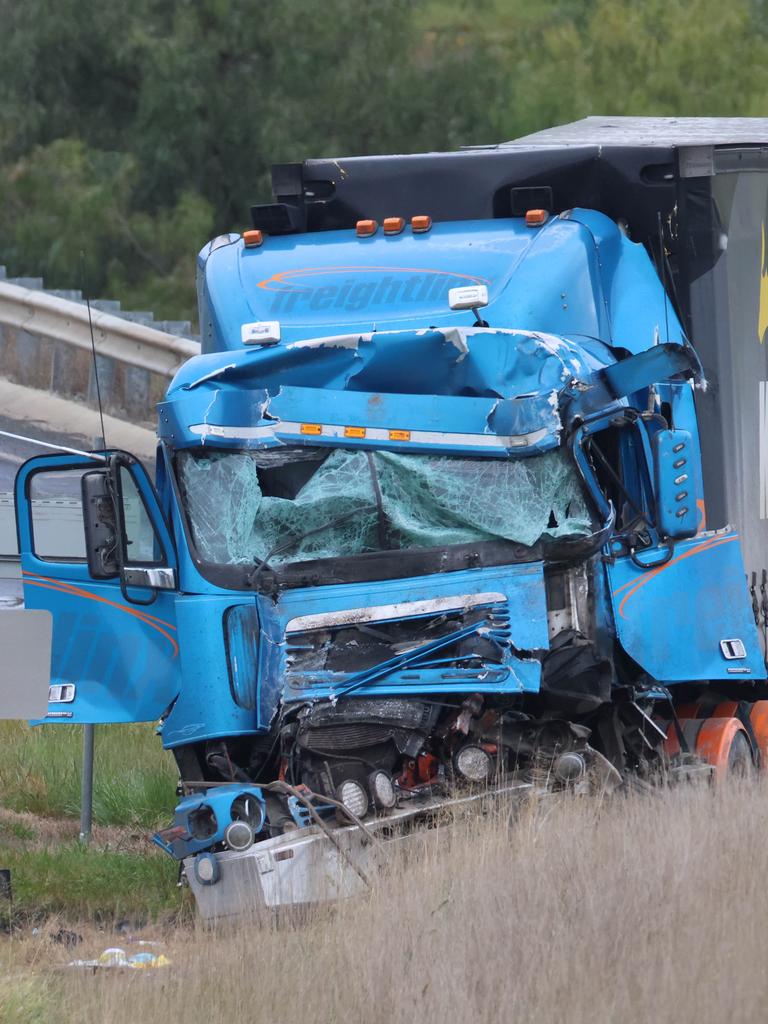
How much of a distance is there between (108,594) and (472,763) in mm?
2215

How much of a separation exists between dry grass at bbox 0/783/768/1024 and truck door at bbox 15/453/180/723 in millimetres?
1704

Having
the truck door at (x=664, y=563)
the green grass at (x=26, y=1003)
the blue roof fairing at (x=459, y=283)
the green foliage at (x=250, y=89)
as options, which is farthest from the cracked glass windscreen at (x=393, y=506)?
the green foliage at (x=250, y=89)

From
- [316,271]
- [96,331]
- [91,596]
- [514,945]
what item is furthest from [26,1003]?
[96,331]

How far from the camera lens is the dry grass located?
608 centimetres

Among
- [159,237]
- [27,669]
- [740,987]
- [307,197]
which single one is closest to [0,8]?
[159,237]

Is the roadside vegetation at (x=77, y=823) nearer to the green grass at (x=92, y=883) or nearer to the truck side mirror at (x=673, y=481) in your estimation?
the green grass at (x=92, y=883)

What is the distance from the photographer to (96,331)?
19.9m

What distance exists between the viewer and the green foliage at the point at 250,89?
28531 mm

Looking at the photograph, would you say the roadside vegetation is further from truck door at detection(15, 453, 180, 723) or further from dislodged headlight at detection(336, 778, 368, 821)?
dislodged headlight at detection(336, 778, 368, 821)

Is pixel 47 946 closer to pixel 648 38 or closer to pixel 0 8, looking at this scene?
pixel 648 38

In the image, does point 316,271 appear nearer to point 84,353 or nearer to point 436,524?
point 436,524

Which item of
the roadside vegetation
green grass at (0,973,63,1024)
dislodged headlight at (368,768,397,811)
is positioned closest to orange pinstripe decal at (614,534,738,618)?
dislodged headlight at (368,768,397,811)

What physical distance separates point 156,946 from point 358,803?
105 centimetres

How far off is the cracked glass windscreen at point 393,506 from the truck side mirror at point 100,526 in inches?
23.9
